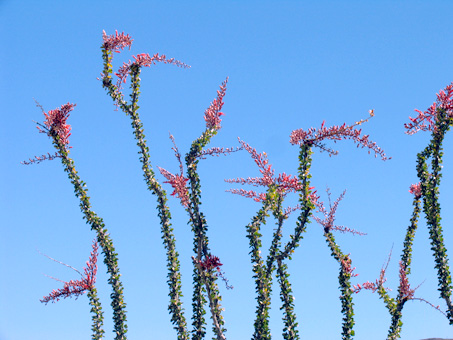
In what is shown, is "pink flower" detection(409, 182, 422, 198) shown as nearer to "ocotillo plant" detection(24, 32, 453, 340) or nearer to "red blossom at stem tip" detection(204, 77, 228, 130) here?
"ocotillo plant" detection(24, 32, 453, 340)

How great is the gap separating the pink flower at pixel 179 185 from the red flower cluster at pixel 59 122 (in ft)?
10.2

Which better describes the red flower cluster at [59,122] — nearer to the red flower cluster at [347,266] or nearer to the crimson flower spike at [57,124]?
the crimson flower spike at [57,124]

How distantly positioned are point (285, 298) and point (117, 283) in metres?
4.14

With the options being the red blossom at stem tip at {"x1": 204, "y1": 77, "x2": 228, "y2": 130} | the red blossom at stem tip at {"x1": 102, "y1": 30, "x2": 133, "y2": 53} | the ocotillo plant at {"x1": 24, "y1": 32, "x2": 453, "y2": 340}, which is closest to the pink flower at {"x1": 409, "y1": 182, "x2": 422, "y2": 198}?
the ocotillo plant at {"x1": 24, "y1": 32, "x2": 453, "y2": 340}

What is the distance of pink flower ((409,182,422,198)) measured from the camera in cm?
1388

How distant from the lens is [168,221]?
500 inches

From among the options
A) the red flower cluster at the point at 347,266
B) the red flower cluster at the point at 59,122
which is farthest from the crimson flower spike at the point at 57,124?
the red flower cluster at the point at 347,266

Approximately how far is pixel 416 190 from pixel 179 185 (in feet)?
21.4

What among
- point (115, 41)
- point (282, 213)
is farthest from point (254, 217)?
point (115, 41)

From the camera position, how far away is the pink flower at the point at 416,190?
1388 cm

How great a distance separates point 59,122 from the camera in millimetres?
13297

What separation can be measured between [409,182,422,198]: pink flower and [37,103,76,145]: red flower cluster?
9262 mm

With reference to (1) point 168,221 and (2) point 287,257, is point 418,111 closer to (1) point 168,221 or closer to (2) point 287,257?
(2) point 287,257

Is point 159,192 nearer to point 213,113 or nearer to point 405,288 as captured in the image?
point 213,113
